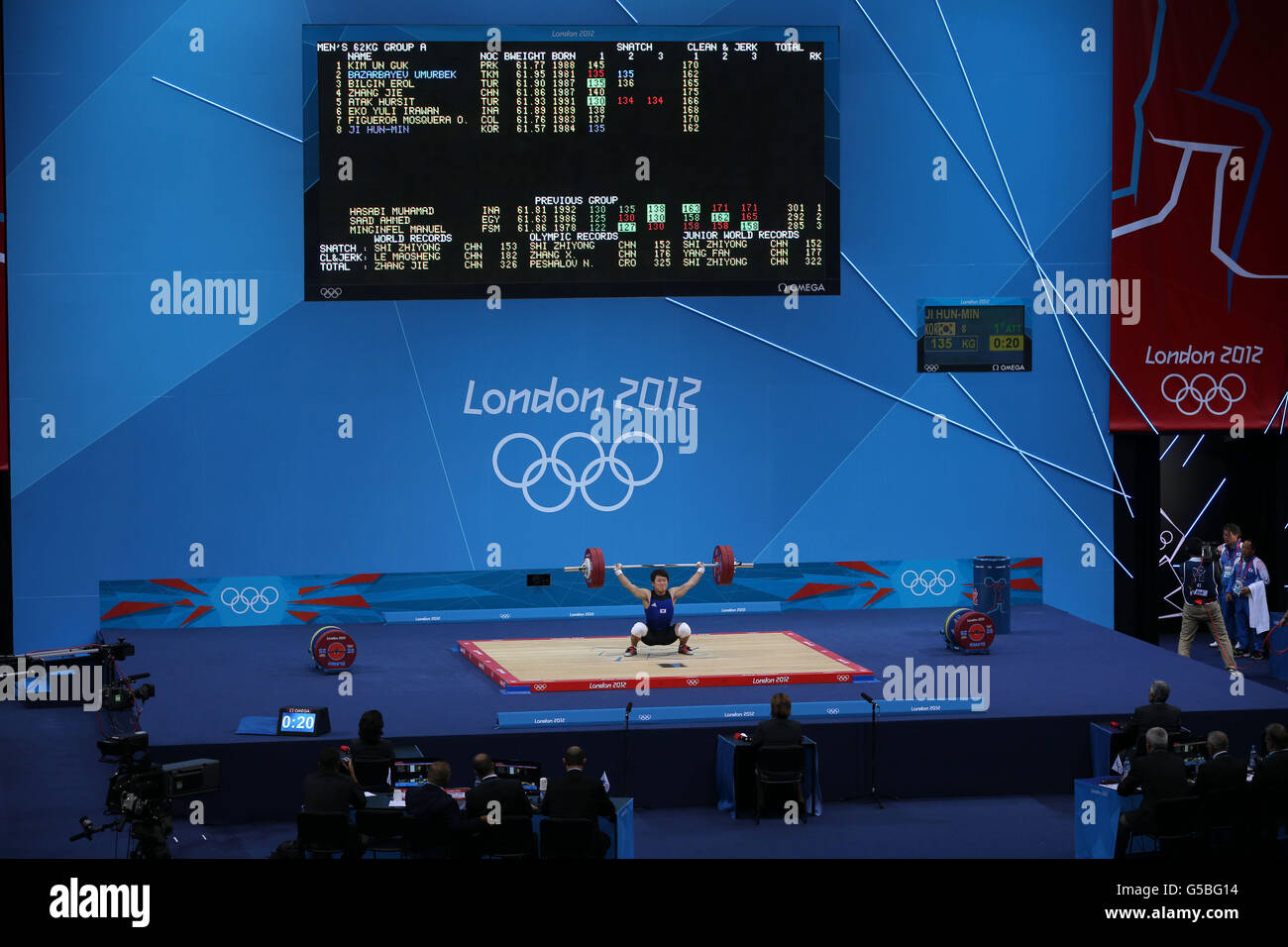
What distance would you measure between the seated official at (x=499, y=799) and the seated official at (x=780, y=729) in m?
2.03

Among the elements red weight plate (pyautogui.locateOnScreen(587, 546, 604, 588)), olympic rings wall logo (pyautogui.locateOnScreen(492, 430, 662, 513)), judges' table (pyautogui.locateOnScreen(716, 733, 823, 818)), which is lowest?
judges' table (pyautogui.locateOnScreen(716, 733, 823, 818))

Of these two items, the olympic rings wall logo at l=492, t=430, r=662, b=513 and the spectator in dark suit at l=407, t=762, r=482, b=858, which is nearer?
the spectator in dark suit at l=407, t=762, r=482, b=858

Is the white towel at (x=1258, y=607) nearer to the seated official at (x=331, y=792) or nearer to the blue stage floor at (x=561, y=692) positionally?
the blue stage floor at (x=561, y=692)

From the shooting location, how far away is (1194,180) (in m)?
14.4

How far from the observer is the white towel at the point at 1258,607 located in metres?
13.8

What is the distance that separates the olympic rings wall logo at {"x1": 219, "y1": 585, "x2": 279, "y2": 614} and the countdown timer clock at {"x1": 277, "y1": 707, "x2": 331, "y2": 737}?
4454 mm

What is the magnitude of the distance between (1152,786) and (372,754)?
4347mm

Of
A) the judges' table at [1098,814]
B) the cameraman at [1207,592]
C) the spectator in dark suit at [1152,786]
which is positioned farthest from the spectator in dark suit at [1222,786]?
the cameraman at [1207,592]

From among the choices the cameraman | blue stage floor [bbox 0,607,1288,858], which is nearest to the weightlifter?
blue stage floor [bbox 0,607,1288,858]

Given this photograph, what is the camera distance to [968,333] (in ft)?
47.0

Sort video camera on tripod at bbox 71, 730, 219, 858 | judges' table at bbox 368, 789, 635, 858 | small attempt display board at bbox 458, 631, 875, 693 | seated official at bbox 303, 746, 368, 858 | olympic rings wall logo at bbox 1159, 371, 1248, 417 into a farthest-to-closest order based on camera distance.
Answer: olympic rings wall logo at bbox 1159, 371, 1248, 417
small attempt display board at bbox 458, 631, 875, 693
judges' table at bbox 368, 789, 635, 858
seated official at bbox 303, 746, 368, 858
video camera on tripod at bbox 71, 730, 219, 858

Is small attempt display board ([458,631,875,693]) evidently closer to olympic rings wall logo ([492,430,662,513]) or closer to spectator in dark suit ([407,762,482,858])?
olympic rings wall logo ([492,430,662,513])

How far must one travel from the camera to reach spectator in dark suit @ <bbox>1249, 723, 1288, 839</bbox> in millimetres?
7551
